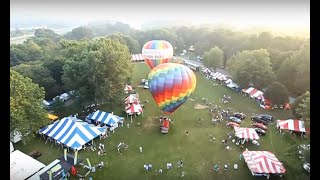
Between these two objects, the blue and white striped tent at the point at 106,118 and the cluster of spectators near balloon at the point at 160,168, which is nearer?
the cluster of spectators near balloon at the point at 160,168

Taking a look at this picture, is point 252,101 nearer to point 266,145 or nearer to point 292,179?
point 266,145

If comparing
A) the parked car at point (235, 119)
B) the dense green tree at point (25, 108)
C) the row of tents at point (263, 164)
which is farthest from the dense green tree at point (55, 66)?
the row of tents at point (263, 164)

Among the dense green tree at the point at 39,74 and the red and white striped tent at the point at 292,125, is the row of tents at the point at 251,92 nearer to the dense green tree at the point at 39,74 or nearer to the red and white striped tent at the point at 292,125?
the red and white striped tent at the point at 292,125

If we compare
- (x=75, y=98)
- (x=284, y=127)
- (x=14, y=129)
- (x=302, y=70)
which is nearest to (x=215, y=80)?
(x=302, y=70)

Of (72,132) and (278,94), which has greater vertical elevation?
(278,94)

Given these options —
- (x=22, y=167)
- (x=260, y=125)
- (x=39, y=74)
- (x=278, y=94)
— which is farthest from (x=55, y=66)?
(x=278, y=94)

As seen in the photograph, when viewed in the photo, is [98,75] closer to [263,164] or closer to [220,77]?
[263,164]
